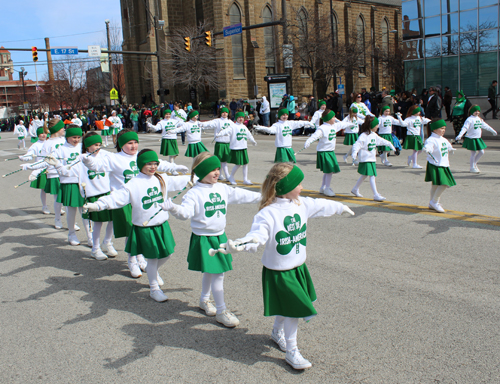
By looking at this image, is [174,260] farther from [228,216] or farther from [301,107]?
[301,107]

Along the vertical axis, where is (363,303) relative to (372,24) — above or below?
below

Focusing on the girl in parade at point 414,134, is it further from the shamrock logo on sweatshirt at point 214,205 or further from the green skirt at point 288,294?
the green skirt at point 288,294

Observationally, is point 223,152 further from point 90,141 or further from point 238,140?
point 90,141

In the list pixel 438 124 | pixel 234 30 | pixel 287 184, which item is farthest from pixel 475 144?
pixel 234 30

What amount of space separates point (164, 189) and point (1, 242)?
13.7 feet

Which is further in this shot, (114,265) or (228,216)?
(228,216)

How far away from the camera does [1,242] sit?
7.71m

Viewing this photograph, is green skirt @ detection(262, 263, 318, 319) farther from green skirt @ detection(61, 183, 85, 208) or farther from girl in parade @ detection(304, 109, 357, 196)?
girl in parade @ detection(304, 109, 357, 196)

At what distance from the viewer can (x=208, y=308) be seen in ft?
15.3

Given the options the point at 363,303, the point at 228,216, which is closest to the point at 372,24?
the point at 228,216

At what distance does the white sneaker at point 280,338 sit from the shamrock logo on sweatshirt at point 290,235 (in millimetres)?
770

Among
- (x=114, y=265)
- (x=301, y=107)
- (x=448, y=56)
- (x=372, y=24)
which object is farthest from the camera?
(x=372, y=24)

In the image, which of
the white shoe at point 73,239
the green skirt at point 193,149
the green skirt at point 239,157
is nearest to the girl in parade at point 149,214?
the white shoe at point 73,239

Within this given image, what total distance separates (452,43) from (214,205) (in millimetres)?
27790
